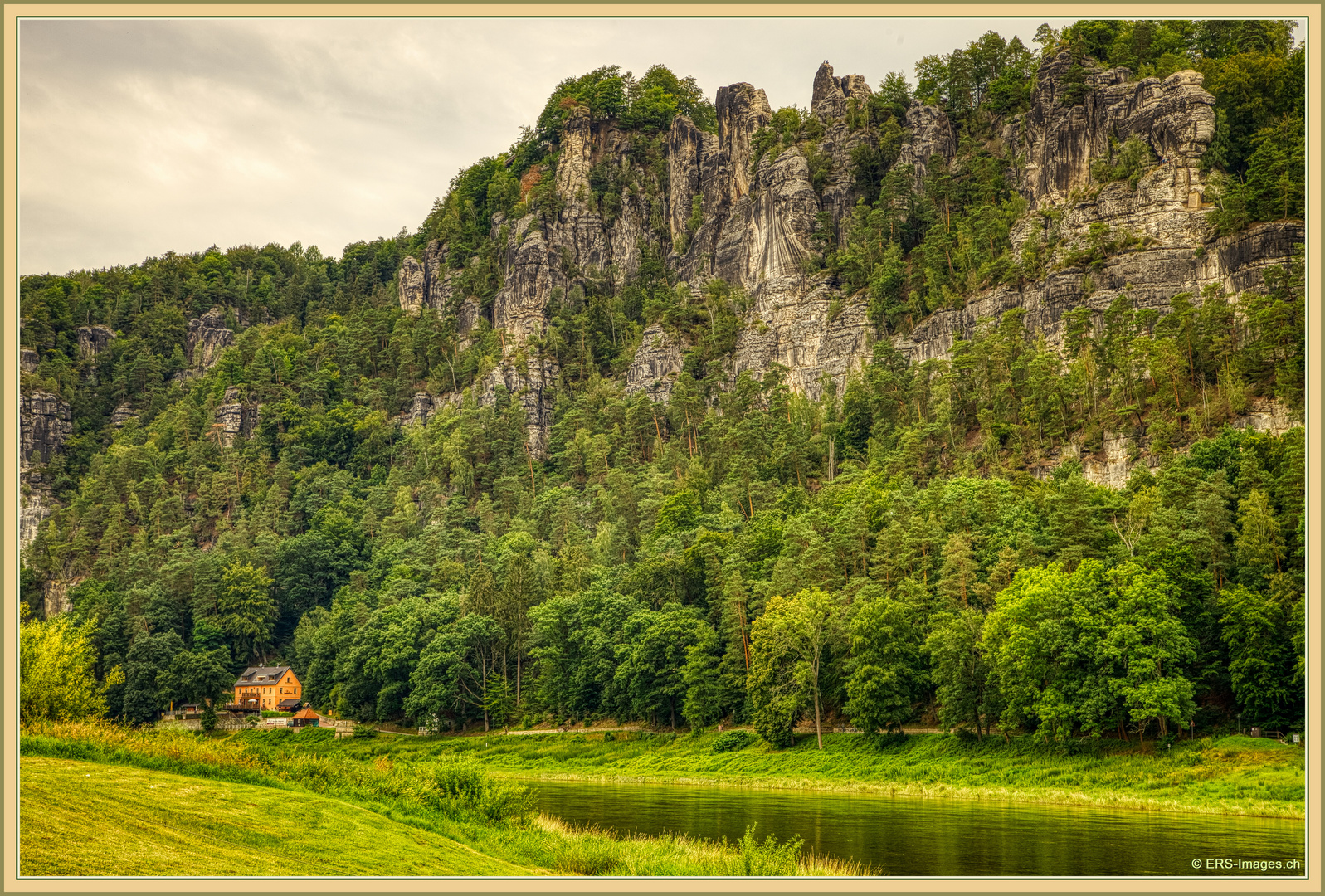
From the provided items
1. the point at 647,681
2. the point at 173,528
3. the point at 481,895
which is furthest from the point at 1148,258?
the point at 173,528

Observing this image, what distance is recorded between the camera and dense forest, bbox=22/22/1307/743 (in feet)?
184

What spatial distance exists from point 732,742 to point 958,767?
19.1 meters

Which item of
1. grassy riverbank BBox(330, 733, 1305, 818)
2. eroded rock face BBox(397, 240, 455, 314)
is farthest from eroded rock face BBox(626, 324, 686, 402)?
grassy riverbank BBox(330, 733, 1305, 818)

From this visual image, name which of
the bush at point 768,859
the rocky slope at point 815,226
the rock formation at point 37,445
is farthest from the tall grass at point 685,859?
the rock formation at point 37,445

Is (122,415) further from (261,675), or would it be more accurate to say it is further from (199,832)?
(199,832)

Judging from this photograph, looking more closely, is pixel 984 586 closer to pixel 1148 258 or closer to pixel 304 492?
pixel 1148 258

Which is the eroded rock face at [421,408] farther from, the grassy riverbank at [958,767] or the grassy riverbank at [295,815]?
the grassy riverbank at [295,815]

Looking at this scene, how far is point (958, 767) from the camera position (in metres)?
53.6

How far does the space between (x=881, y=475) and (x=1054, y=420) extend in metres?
16.5

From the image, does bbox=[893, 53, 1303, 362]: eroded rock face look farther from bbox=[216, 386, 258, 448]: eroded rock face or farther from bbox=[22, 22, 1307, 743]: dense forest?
bbox=[216, 386, 258, 448]: eroded rock face

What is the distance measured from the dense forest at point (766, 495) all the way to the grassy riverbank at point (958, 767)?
2.10 meters

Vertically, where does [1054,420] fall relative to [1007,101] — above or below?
below

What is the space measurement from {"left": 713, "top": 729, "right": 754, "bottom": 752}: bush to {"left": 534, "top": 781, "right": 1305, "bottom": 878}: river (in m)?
17.4

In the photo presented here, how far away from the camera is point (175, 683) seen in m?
101
